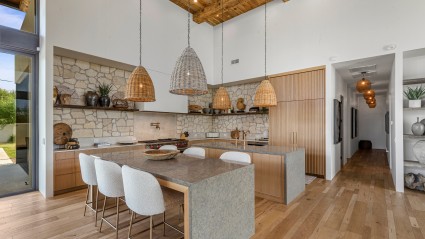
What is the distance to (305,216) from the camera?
2826 mm

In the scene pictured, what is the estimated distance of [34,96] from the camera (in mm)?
3805

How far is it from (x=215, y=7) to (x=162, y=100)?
294 centimetres

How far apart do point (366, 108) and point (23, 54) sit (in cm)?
1270

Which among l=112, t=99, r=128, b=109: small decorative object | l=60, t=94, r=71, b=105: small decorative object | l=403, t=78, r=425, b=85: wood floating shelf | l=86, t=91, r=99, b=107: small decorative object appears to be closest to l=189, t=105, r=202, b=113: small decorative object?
l=112, t=99, r=128, b=109: small decorative object

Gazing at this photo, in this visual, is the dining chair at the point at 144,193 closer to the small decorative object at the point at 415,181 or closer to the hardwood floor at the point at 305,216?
the hardwood floor at the point at 305,216

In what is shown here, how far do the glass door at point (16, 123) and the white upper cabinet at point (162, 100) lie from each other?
81.6 inches

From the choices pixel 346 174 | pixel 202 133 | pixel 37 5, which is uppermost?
pixel 37 5

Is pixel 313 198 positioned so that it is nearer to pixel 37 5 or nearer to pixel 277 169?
pixel 277 169

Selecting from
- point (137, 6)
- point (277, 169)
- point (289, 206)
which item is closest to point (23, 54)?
point (137, 6)

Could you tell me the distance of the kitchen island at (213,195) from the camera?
1660mm

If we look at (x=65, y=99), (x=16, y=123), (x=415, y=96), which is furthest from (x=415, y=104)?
(x=16, y=123)

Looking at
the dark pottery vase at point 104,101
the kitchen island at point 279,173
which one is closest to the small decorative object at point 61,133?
the dark pottery vase at point 104,101

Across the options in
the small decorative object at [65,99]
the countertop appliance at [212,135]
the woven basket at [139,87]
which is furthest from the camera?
the countertop appliance at [212,135]

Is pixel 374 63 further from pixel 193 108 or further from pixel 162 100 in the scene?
pixel 162 100
